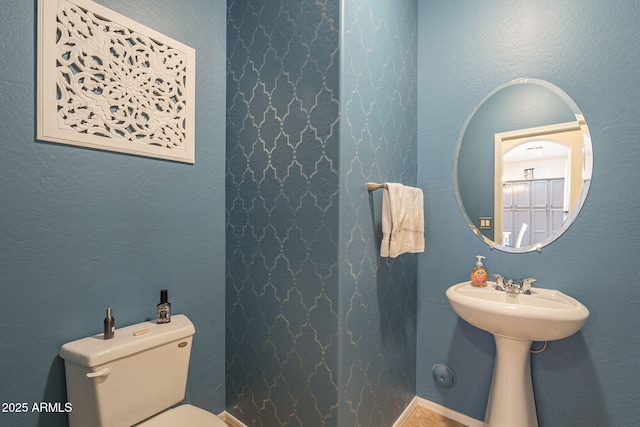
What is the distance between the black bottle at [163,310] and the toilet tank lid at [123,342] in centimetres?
2

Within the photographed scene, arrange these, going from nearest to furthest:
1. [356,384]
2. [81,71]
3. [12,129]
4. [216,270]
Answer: [12,129], [81,71], [356,384], [216,270]

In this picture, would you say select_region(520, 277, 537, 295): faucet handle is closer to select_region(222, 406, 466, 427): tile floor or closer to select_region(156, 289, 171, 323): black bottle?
select_region(222, 406, 466, 427): tile floor

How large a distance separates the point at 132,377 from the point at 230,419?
0.76m

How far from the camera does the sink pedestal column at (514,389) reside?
136 cm

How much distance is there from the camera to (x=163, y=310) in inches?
50.9

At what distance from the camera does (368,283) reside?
4.59 feet

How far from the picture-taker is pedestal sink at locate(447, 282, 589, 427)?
1185 mm

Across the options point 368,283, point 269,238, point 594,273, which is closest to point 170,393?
point 269,238

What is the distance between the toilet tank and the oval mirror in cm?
161

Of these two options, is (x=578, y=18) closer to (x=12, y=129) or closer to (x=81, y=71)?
(x=81, y=71)

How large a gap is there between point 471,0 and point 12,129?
7.11 feet

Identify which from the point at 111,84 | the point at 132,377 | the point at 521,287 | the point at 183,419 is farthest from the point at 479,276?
the point at 111,84

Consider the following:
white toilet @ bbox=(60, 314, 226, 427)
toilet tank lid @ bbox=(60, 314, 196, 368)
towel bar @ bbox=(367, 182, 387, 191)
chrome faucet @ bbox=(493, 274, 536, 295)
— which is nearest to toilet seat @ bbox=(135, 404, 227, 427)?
white toilet @ bbox=(60, 314, 226, 427)

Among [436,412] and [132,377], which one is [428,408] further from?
[132,377]
